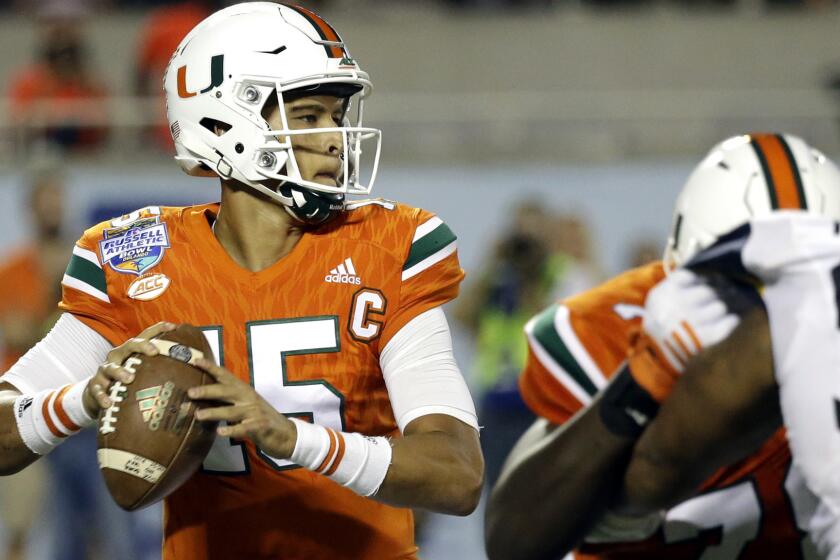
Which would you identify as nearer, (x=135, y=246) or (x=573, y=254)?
(x=135, y=246)

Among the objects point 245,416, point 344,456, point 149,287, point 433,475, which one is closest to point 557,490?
point 433,475

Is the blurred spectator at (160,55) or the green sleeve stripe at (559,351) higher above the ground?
the green sleeve stripe at (559,351)

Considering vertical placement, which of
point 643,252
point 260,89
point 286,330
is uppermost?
point 260,89

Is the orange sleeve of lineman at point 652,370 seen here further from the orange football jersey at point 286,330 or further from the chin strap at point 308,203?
the chin strap at point 308,203

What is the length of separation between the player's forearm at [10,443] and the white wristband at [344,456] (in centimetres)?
62

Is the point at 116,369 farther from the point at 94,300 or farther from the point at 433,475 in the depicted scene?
the point at 433,475

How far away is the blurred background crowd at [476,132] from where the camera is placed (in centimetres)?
624

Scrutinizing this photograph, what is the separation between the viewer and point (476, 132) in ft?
26.1

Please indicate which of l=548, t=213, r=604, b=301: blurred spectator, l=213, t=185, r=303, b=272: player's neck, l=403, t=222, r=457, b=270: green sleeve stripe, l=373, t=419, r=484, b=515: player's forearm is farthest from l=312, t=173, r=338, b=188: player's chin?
l=548, t=213, r=604, b=301: blurred spectator

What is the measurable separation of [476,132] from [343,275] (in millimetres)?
5269

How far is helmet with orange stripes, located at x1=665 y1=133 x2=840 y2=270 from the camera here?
7.59 feet

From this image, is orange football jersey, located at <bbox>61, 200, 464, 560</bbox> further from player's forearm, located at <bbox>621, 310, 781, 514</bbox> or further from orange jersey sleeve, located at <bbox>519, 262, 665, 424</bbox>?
player's forearm, located at <bbox>621, 310, 781, 514</bbox>

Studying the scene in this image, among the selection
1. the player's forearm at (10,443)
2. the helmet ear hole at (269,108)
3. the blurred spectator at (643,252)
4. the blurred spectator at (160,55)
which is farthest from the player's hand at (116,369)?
the blurred spectator at (160,55)

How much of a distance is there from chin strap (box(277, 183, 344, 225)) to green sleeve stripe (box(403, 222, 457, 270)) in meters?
0.19
